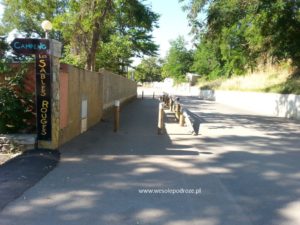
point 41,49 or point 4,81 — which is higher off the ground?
point 41,49

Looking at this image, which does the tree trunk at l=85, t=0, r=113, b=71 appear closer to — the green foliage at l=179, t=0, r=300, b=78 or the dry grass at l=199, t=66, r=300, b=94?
the green foliage at l=179, t=0, r=300, b=78

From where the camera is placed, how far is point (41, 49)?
9602mm

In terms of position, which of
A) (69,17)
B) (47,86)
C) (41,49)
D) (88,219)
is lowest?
(88,219)

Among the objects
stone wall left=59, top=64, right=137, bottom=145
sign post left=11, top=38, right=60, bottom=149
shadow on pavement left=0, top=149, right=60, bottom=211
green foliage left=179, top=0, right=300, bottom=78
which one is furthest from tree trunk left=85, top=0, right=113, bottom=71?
shadow on pavement left=0, top=149, right=60, bottom=211

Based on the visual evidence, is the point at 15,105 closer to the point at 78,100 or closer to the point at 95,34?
the point at 78,100

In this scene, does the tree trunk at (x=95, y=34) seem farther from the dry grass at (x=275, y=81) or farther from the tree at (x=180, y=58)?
the tree at (x=180, y=58)

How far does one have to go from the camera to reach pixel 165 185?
23.3ft

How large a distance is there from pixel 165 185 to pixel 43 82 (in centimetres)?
415

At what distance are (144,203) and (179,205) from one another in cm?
49

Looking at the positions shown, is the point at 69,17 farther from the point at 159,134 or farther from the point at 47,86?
the point at 47,86

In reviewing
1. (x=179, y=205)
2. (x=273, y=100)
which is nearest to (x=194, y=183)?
(x=179, y=205)

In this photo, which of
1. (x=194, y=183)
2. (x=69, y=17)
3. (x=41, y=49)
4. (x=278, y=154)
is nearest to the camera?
(x=194, y=183)

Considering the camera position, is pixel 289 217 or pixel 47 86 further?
pixel 47 86

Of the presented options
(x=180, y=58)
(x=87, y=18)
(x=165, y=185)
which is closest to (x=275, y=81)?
(x=87, y=18)
